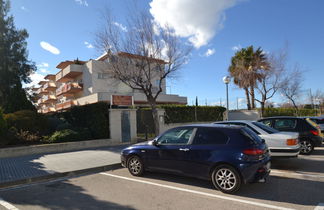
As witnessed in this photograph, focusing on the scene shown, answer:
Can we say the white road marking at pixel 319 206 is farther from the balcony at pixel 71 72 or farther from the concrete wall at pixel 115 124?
the balcony at pixel 71 72

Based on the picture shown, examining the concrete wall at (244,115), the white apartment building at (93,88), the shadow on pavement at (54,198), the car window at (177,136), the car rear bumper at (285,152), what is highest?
the white apartment building at (93,88)

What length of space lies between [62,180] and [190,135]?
3.95m

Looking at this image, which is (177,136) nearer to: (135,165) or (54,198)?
(135,165)

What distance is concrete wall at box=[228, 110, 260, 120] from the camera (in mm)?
22078

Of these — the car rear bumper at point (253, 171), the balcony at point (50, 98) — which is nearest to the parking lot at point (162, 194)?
the car rear bumper at point (253, 171)

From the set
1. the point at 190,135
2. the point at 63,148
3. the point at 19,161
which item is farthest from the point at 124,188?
the point at 63,148

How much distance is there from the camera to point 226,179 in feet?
15.4

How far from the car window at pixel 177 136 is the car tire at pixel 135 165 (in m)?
0.88

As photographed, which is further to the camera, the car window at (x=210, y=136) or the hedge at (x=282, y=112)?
the hedge at (x=282, y=112)

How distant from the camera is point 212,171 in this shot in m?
4.86

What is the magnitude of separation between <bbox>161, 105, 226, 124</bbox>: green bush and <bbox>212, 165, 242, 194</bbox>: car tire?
10.1 metres

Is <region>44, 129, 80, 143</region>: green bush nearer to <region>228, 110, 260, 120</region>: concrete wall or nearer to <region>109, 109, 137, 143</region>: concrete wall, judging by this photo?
<region>109, 109, 137, 143</region>: concrete wall

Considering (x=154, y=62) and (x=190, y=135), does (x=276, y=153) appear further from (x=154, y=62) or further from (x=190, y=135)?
(x=154, y=62)

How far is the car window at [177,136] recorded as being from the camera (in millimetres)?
5437
